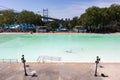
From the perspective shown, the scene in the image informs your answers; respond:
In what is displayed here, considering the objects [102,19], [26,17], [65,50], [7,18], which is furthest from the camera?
[26,17]

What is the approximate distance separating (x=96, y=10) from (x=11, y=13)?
2422cm

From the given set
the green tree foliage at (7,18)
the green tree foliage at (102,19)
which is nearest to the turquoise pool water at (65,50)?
the green tree foliage at (102,19)

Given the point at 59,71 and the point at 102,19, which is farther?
the point at 102,19

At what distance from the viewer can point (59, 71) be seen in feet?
39.1

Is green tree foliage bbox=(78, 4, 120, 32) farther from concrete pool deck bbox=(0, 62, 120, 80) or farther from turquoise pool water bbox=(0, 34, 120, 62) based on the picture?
concrete pool deck bbox=(0, 62, 120, 80)

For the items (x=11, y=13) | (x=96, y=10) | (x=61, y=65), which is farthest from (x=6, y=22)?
(x=61, y=65)

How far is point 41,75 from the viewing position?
36.6ft

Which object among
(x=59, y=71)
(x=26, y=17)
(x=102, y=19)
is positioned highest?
(x=26, y=17)

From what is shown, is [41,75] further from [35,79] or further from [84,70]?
[84,70]

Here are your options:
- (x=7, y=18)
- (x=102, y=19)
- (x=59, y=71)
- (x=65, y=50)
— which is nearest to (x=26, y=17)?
(x=7, y=18)

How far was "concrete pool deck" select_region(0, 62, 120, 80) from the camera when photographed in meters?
10.8

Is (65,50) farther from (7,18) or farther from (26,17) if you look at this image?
(26,17)

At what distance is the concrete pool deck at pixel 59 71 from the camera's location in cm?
1083

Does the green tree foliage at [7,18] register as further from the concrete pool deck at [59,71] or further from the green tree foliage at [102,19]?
the concrete pool deck at [59,71]
